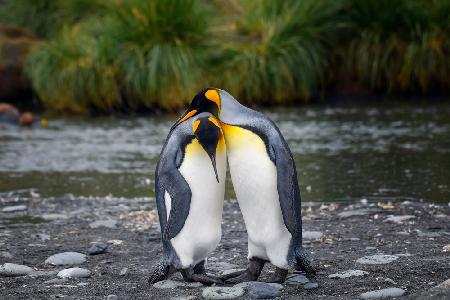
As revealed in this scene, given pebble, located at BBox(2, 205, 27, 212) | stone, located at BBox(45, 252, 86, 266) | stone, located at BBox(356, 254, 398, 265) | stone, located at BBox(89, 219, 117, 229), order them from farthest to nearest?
pebble, located at BBox(2, 205, 27, 212)
stone, located at BBox(89, 219, 117, 229)
stone, located at BBox(45, 252, 86, 266)
stone, located at BBox(356, 254, 398, 265)

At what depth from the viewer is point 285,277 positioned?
3.75 m

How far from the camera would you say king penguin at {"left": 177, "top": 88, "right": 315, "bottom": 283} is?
3.65m

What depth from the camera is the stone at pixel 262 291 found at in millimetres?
3402

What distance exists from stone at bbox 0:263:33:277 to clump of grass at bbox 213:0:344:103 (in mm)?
7997

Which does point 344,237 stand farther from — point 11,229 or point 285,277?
point 11,229

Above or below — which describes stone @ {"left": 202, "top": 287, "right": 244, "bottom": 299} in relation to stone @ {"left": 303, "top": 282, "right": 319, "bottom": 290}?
above

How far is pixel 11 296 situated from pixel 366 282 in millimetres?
1348

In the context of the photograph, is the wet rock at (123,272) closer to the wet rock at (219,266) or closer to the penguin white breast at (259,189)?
the wet rock at (219,266)

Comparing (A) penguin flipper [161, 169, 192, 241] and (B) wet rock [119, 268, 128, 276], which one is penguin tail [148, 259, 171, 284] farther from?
(B) wet rock [119, 268, 128, 276]

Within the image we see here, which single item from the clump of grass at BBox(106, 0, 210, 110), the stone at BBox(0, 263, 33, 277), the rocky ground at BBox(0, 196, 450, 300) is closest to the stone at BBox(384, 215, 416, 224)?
the rocky ground at BBox(0, 196, 450, 300)

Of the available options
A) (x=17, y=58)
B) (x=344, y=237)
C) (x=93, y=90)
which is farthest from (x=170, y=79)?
(x=344, y=237)

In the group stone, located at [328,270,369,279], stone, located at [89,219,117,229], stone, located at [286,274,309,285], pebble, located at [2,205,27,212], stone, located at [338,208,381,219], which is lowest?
pebble, located at [2,205,27,212]

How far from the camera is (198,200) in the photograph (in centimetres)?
374

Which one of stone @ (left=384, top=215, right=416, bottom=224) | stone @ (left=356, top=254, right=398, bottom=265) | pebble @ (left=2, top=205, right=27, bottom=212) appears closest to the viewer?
stone @ (left=356, top=254, right=398, bottom=265)
